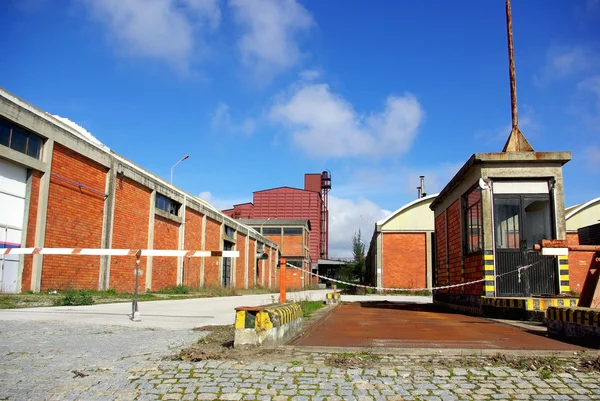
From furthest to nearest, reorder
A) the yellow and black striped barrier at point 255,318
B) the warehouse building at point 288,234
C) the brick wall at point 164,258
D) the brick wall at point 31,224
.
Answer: the warehouse building at point 288,234 < the brick wall at point 164,258 < the brick wall at point 31,224 < the yellow and black striped barrier at point 255,318

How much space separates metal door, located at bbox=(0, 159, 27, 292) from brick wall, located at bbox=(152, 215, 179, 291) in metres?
9.09

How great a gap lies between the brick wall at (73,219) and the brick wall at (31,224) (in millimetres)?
636

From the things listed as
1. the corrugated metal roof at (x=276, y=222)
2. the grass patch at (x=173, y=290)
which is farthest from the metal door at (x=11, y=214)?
the corrugated metal roof at (x=276, y=222)

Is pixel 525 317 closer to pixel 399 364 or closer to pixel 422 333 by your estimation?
pixel 422 333

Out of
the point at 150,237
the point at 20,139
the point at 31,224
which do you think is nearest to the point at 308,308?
the point at 31,224

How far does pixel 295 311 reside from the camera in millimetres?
6910

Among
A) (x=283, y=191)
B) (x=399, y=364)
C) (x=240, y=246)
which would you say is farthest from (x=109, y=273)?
(x=283, y=191)

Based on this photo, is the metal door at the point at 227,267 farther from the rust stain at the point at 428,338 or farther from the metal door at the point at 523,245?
the rust stain at the point at 428,338

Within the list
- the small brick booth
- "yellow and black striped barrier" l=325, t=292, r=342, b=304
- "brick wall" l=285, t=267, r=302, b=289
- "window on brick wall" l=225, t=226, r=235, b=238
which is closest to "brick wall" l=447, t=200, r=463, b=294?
the small brick booth

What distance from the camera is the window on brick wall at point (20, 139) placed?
49.3 feet

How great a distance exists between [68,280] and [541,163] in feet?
53.2

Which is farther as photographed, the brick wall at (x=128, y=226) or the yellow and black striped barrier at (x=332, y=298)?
the brick wall at (x=128, y=226)

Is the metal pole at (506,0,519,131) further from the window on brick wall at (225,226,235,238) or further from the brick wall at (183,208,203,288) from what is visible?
the window on brick wall at (225,226,235,238)

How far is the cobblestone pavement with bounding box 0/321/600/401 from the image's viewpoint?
3.68m
